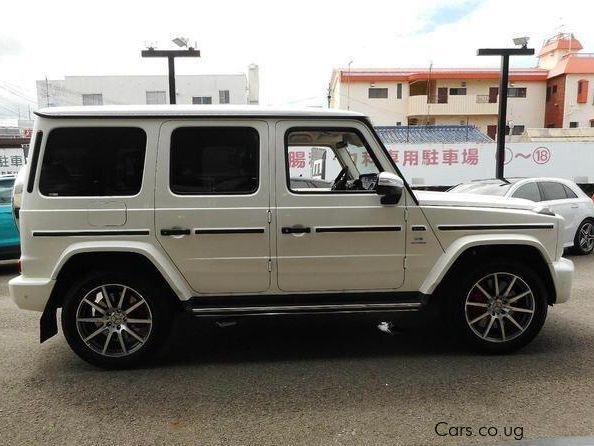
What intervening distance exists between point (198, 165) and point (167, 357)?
1721 mm

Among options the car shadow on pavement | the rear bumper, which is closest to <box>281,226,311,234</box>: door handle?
the car shadow on pavement

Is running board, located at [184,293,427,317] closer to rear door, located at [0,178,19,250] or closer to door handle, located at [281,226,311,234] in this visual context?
door handle, located at [281,226,311,234]

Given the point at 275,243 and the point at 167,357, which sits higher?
the point at 275,243

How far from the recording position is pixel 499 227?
4082 mm

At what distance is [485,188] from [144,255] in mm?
6731

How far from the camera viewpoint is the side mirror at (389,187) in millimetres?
3762

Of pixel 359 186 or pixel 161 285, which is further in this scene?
pixel 359 186

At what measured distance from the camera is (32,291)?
378cm

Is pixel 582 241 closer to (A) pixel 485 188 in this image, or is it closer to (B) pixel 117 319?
(A) pixel 485 188

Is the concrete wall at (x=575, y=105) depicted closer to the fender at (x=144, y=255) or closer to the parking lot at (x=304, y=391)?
the parking lot at (x=304, y=391)

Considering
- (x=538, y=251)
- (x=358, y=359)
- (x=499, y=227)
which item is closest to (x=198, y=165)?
(x=358, y=359)

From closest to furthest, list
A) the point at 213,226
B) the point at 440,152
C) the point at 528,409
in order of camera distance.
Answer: the point at 528,409 → the point at 213,226 → the point at 440,152

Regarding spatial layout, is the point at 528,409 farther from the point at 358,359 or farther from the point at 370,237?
the point at 370,237

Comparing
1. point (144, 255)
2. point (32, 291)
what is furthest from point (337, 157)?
point (32, 291)
